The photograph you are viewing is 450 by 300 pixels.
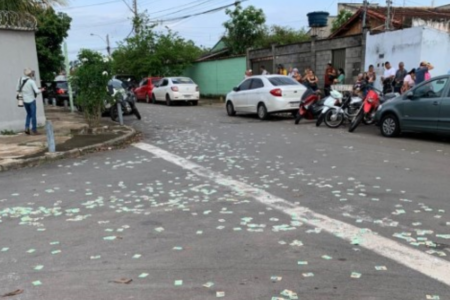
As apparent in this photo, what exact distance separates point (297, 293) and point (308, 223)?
1567 mm

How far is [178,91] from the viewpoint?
2297 cm

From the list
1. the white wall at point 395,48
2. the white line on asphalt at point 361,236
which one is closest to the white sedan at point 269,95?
the white wall at point 395,48

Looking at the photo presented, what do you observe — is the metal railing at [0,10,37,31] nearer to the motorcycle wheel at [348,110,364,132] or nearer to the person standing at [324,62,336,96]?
the motorcycle wheel at [348,110,364,132]

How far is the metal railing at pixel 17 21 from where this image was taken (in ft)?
39.3

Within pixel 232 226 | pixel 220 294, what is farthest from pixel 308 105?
pixel 220 294

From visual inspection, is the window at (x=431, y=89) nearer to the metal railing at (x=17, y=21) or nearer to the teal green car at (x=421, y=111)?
the teal green car at (x=421, y=111)

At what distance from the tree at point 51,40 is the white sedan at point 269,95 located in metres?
15.8

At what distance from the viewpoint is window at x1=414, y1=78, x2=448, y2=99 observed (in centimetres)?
1010

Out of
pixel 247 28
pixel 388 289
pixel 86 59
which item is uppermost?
pixel 247 28

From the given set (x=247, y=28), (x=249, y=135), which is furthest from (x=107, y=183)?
(x=247, y=28)

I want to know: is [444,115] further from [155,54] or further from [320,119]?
[155,54]

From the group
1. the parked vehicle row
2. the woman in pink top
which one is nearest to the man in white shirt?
the woman in pink top

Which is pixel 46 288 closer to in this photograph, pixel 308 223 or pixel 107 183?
pixel 308 223

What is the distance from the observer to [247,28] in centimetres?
3581
